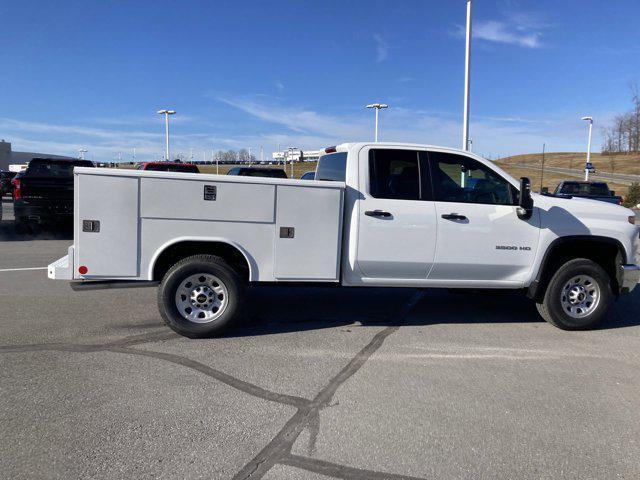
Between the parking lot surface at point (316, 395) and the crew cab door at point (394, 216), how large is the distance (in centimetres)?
79

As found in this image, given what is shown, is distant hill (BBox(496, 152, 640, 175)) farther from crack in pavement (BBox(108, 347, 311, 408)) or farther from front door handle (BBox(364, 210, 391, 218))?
crack in pavement (BBox(108, 347, 311, 408))

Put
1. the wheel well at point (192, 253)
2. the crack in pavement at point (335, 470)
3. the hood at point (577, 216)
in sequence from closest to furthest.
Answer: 1. the crack in pavement at point (335, 470)
2. the wheel well at point (192, 253)
3. the hood at point (577, 216)

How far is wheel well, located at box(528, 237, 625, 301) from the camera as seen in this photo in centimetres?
612

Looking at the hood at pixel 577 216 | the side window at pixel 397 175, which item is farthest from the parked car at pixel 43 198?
the hood at pixel 577 216

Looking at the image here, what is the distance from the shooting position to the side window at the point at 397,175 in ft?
18.9

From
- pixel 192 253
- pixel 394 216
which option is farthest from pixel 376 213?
pixel 192 253

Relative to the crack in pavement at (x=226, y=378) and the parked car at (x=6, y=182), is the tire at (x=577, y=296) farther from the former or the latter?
the parked car at (x=6, y=182)

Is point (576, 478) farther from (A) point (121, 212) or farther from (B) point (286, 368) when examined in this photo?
(A) point (121, 212)

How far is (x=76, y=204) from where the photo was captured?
504 centimetres

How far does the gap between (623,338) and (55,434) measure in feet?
19.0

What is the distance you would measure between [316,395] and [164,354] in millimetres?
1684

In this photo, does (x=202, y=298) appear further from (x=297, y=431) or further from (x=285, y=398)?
(x=297, y=431)

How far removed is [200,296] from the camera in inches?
216

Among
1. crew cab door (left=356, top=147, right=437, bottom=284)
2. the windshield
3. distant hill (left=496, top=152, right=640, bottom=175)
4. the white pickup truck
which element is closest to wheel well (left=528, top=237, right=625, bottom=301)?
the white pickup truck
